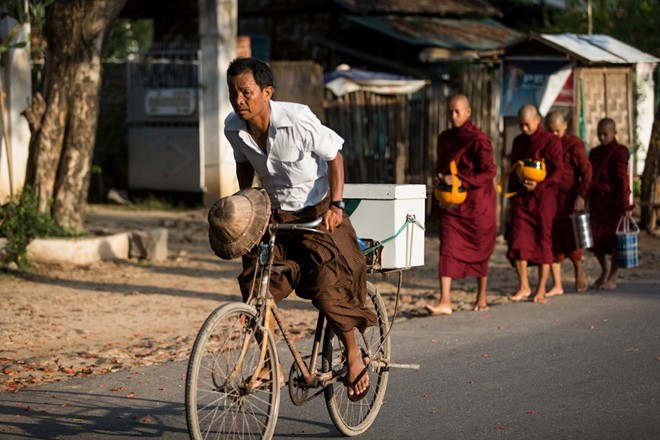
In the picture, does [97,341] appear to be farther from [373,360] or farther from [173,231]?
[173,231]

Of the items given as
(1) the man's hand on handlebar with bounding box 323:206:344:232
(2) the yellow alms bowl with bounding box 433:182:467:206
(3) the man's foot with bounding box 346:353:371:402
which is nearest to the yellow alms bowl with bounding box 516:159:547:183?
(2) the yellow alms bowl with bounding box 433:182:467:206

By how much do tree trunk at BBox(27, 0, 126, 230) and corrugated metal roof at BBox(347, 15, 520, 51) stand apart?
31.0 ft

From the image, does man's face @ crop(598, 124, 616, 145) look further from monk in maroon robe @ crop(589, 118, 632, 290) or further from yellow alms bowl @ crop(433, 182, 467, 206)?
yellow alms bowl @ crop(433, 182, 467, 206)

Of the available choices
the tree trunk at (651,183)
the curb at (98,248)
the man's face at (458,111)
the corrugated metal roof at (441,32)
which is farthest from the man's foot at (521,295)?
the corrugated metal roof at (441,32)

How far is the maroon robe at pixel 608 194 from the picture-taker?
1123 centimetres

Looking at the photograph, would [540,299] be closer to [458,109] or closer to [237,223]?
[458,109]

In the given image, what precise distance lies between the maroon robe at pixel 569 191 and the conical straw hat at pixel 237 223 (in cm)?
639

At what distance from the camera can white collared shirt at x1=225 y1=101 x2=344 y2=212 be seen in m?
5.24

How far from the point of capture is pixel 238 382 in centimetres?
492

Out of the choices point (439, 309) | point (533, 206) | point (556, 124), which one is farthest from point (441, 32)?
point (439, 309)

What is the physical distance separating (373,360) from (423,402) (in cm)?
65

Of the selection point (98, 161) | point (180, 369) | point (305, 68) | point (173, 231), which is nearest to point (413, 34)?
point (305, 68)

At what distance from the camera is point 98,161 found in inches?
736

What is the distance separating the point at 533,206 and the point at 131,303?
12.4 ft
